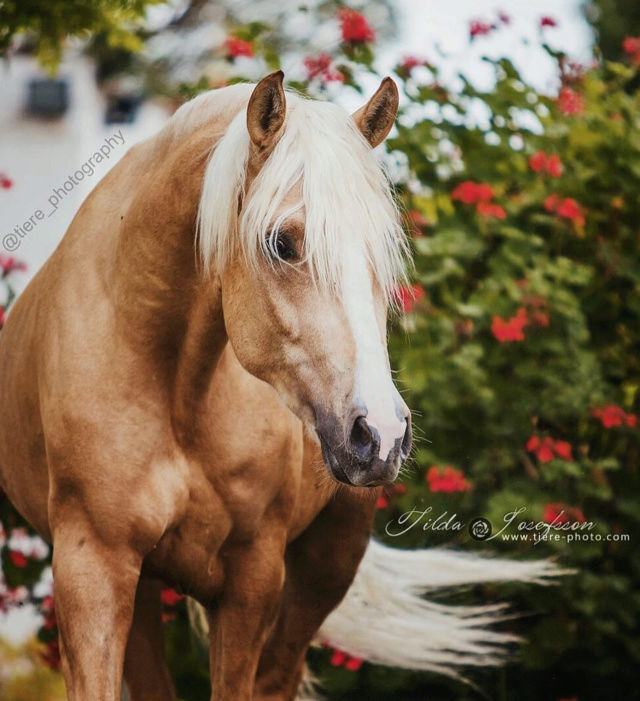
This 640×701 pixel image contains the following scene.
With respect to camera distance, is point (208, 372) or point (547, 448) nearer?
point (208, 372)

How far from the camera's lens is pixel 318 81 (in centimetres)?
419

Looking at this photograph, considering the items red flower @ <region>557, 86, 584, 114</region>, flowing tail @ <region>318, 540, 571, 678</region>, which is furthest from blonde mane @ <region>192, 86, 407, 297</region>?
red flower @ <region>557, 86, 584, 114</region>

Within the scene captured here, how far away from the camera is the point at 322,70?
4129 millimetres

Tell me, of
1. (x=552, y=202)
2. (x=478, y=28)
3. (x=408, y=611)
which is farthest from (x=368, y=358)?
(x=478, y=28)

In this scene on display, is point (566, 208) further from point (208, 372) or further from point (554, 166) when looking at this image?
point (208, 372)

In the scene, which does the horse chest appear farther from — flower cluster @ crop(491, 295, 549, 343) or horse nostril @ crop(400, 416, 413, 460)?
flower cluster @ crop(491, 295, 549, 343)

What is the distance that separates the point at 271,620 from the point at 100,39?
7.34m

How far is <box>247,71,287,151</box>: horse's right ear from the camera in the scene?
208cm

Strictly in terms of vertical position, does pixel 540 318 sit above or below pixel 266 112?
below

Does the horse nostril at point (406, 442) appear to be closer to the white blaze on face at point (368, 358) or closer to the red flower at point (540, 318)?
the white blaze on face at point (368, 358)

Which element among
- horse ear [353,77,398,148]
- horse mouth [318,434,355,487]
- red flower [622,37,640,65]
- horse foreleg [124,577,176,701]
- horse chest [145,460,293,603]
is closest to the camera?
horse mouth [318,434,355,487]

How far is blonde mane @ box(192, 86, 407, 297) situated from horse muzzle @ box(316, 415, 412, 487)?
0.28 m

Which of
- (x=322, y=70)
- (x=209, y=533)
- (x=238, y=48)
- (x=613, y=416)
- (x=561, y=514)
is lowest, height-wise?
(x=561, y=514)

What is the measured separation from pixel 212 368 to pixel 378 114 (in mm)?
677
